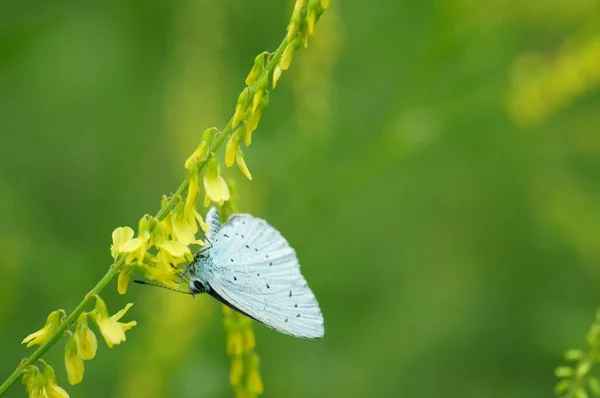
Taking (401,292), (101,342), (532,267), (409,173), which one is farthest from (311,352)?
(532,267)

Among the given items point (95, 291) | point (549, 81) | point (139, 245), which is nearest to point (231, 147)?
point (139, 245)

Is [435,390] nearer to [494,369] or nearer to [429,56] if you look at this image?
[494,369]

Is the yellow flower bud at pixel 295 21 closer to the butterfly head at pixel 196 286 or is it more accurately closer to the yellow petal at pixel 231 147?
the yellow petal at pixel 231 147

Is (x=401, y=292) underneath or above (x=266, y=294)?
above

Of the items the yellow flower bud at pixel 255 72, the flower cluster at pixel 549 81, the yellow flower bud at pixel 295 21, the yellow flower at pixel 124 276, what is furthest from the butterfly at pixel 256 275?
the flower cluster at pixel 549 81

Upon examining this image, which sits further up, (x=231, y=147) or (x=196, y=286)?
(x=231, y=147)

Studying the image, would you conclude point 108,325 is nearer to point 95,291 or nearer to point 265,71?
point 95,291
